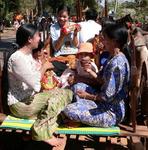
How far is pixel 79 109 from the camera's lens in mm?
4535

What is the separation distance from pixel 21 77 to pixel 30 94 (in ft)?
0.98

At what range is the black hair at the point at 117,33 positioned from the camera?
441cm

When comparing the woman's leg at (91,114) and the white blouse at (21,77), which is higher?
the white blouse at (21,77)

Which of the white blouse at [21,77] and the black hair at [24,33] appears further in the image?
the black hair at [24,33]

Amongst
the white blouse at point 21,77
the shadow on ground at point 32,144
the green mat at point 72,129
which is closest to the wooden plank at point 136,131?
the green mat at point 72,129

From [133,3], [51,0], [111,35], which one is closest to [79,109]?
[111,35]

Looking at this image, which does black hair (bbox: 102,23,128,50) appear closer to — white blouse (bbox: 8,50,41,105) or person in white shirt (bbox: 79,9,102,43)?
white blouse (bbox: 8,50,41,105)

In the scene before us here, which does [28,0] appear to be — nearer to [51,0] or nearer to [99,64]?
[51,0]

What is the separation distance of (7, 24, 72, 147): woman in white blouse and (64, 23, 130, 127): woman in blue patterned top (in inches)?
6.9

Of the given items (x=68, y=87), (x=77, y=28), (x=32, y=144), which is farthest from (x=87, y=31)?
(x=32, y=144)

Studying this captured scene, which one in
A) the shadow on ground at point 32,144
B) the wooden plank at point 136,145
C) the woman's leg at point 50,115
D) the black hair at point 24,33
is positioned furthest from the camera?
the shadow on ground at point 32,144

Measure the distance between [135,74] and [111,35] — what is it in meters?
0.48

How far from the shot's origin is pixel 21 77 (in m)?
4.57

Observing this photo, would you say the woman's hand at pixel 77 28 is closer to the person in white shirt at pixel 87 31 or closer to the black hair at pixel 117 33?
the person in white shirt at pixel 87 31
